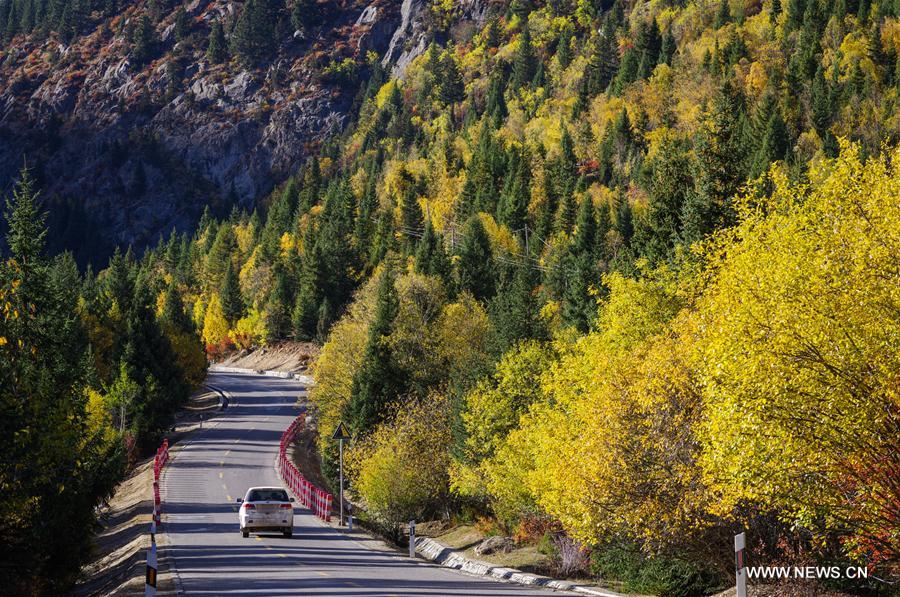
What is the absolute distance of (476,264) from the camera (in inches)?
4060

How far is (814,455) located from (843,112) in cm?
11120

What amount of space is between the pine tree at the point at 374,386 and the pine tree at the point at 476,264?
115 ft

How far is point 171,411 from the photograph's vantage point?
255ft

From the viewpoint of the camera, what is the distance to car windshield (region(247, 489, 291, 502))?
109ft

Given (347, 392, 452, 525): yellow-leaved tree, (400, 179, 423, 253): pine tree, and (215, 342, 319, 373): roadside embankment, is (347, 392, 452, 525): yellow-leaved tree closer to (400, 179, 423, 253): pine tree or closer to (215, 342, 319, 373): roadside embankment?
(215, 342, 319, 373): roadside embankment

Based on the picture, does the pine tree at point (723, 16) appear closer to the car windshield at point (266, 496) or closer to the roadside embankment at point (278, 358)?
the roadside embankment at point (278, 358)

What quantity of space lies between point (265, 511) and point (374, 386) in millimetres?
28989

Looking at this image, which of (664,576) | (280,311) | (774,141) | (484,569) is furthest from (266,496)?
(280,311)

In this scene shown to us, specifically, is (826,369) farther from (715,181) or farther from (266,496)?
(715,181)

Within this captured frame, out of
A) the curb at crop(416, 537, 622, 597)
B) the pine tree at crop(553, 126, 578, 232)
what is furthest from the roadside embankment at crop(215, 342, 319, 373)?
the curb at crop(416, 537, 622, 597)

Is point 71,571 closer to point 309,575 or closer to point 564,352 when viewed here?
point 309,575

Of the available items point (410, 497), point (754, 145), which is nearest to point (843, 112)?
point (754, 145)

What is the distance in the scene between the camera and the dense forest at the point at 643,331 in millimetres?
16906

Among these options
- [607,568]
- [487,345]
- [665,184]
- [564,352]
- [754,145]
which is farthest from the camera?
[754,145]
